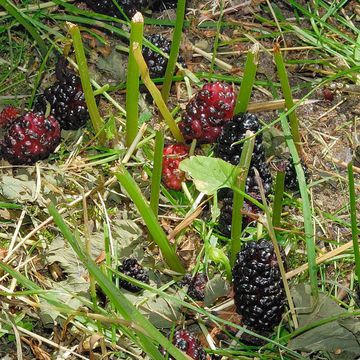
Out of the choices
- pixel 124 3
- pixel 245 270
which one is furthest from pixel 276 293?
pixel 124 3

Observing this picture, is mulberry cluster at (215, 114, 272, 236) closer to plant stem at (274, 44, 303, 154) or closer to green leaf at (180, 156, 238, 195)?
plant stem at (274, 44, 303, 154)

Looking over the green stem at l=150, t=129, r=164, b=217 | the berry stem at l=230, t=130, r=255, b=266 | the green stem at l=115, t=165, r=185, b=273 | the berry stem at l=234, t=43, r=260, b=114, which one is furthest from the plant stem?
the green stem at l=115, t=165, r=185, b=273

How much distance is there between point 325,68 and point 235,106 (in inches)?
22.4

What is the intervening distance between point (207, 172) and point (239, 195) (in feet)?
0.37

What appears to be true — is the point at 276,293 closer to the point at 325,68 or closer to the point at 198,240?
the point at 198,240

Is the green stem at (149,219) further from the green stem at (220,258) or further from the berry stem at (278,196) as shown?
the berry stem at (278,196)

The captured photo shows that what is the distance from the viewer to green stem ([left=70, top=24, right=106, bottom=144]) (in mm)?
2509

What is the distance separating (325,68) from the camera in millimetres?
3023

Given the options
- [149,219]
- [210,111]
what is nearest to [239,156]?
[210,111]

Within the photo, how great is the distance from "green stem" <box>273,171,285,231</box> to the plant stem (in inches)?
13.6

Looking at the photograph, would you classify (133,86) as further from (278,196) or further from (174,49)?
(278,196)

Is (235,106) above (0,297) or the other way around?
above

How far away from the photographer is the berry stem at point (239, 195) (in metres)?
2.17

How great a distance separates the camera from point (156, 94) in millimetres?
2510
